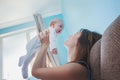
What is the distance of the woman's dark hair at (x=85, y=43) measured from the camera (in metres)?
0.90

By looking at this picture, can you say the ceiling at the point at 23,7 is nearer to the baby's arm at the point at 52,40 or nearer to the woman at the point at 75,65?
the baby's arm at the point at 52,40

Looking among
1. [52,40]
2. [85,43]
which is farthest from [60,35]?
[85,43]

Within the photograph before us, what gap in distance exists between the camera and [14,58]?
198 centimetres

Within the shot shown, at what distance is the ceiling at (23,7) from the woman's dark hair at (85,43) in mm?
850

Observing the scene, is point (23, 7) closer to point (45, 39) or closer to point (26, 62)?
point (26, 62)

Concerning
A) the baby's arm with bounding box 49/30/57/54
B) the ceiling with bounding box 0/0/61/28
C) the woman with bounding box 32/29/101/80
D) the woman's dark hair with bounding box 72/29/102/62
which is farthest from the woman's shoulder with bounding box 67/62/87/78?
the ceiling with bounding box 0/0/61/28

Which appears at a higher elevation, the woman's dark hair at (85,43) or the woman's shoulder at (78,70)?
the woman's dark hair at (85,43)

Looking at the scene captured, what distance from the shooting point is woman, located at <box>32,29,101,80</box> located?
0.73 meters

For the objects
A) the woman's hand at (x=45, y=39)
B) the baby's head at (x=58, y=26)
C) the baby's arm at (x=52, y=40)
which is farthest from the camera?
the baby's head at (x=58, y=26)

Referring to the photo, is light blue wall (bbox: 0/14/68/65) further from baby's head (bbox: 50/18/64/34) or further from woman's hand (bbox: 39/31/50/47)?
woman's hand (bbox: 39/31/50/47)

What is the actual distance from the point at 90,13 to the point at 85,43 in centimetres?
24

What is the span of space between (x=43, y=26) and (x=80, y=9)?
0.51 metres

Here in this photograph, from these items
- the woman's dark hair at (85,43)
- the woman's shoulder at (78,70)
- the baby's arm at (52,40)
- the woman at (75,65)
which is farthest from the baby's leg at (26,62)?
the woman's shoulder at (78,70)

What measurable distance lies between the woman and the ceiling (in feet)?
2.39
